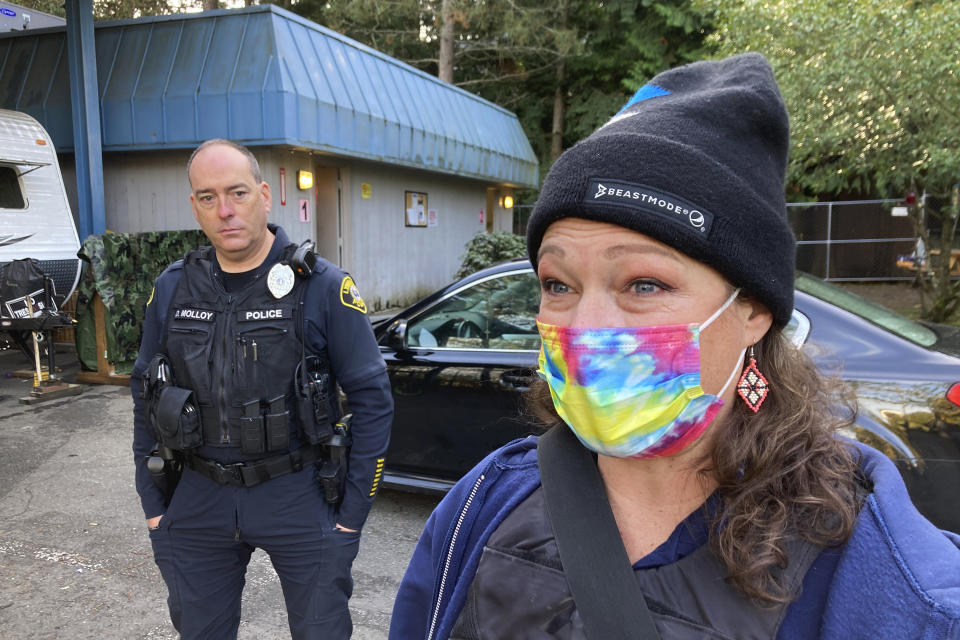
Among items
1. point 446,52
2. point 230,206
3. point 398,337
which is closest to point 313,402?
point 230,206

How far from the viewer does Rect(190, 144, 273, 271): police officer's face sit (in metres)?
2.28

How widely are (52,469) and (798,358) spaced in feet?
18.5

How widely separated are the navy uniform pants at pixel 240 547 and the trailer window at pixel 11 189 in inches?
303

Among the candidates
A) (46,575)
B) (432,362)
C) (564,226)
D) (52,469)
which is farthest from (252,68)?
(564,226)

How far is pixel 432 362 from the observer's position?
406 centimetres

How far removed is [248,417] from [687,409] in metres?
1.56

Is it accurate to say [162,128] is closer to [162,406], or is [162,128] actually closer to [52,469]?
[52,469]

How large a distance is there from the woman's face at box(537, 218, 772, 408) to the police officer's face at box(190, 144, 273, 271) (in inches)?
59.4

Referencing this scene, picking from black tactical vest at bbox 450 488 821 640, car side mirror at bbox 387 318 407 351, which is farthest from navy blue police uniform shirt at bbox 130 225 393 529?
car side mirror at bbox 387 318 407 351

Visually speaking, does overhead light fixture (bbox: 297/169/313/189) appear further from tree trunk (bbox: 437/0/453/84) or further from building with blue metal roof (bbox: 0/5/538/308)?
tree trunk (bbox: 437/0/453/84)

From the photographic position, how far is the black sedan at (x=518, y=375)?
3.09m

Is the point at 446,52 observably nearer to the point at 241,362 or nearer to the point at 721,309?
the point at 241,362

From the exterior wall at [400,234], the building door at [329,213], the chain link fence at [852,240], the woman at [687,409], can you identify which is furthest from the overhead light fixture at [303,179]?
the woman at [687,409]

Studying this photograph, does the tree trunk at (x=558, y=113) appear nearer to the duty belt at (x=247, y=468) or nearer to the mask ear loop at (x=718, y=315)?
the duty belt at (x=247, y=468)
